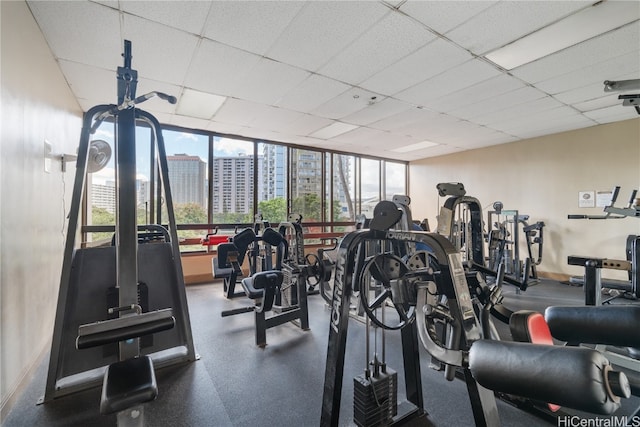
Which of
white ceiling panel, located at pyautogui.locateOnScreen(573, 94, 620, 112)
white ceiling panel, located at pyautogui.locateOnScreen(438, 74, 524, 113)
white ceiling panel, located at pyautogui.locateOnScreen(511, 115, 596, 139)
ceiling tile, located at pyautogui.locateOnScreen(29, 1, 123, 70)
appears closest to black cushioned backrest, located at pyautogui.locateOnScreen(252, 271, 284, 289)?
ceiling tile, located at pyautogui.locateOnScreen(29, 1, 123, 70)

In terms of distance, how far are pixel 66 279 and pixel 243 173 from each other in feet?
13.5

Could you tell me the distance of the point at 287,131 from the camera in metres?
5.40

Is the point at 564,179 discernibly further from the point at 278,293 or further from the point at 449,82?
the point at 278,293

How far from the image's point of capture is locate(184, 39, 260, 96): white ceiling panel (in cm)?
274

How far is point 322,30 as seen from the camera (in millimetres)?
2430

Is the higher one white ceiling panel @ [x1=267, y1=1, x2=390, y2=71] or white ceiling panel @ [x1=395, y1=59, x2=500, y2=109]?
white ceiling panel @ [x1=267, y1=1, x2=390, y2=71]

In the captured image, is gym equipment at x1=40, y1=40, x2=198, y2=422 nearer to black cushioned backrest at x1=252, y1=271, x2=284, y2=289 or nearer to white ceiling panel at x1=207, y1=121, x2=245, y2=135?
black cushioned backrest at x1=252, y1=271, x2=284, y2=289

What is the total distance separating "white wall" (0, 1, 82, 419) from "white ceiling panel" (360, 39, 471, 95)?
2.93 metres

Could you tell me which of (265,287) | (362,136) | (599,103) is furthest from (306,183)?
(599,103)

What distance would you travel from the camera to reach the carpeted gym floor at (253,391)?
181cm

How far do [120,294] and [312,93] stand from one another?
304cm

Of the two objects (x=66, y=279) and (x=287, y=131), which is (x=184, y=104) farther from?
(x=66, y=279)

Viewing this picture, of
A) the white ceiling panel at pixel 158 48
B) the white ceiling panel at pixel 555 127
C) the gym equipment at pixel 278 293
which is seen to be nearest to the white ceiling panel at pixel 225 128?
the white ceiling panel at pixel 158 48

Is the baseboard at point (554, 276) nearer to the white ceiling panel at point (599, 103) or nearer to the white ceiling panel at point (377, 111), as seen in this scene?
the white ceiling panel at point (599, 103)
